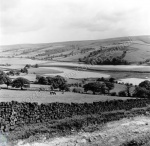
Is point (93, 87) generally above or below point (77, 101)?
above

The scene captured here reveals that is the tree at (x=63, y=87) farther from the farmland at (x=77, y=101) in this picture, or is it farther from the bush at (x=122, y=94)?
the bush at (x=122, y=94)

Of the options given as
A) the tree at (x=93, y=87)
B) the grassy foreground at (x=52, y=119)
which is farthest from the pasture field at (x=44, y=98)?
the tree at (x=93, y=87)

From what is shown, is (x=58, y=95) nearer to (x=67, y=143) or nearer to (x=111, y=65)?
(x=67, y=143)

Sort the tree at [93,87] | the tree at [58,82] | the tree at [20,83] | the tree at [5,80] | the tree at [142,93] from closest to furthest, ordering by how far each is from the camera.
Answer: the tree at [142,93] → the tree at [93,87] → the tree at [20,83] → the tree at [58,82] → the tree at [5,80]

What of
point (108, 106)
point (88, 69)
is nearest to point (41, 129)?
point (108, 106)

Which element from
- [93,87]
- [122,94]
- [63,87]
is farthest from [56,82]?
[122,94]

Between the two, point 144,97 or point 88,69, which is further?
point 88,69

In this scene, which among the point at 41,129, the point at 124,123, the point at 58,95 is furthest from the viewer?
the point at 58,95

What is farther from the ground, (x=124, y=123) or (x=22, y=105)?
(x=22, y=105)

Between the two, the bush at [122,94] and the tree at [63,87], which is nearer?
the bush at [122,94]

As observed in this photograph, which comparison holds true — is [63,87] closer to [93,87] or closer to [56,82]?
[56,82]

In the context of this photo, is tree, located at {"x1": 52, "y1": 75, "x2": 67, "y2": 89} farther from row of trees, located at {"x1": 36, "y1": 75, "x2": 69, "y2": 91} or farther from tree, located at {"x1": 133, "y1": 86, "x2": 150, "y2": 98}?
tree, located at {"x1": 133, "y1": 86, "x2": 150, "y2": 98}
